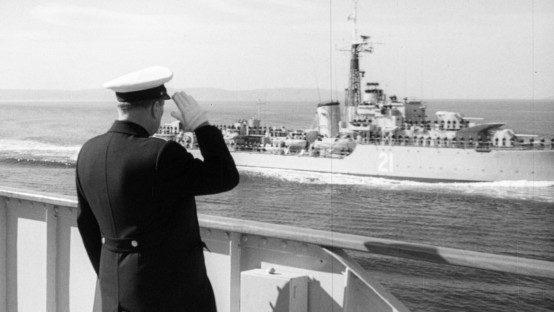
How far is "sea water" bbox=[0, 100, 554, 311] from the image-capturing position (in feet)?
70.2

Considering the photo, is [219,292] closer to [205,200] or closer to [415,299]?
[415,299]

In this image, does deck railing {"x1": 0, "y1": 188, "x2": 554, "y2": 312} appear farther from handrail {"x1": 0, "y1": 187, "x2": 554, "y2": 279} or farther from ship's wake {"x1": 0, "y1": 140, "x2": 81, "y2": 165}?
ship's wake {"x1": 0, "y1": 140, "x2": 81, "y2": 165}

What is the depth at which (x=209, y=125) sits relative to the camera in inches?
45.2

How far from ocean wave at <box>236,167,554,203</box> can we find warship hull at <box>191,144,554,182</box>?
0.26 m

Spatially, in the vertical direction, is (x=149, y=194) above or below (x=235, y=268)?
above

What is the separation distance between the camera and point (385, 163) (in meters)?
30.1

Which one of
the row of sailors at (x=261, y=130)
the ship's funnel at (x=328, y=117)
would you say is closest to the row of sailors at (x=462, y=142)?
the ship's funnel at (x=328, y=117)

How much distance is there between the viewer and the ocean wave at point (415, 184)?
29.3 metres

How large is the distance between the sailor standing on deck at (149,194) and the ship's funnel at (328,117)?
3035cm

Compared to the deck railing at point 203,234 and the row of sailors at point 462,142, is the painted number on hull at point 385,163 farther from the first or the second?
the deck railing at point 203,234

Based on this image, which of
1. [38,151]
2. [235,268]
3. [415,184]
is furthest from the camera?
[415,184]

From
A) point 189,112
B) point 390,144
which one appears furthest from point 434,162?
point 189,112

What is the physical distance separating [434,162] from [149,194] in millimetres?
27414

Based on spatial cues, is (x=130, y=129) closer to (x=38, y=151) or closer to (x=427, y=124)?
(x=38, y=151)
